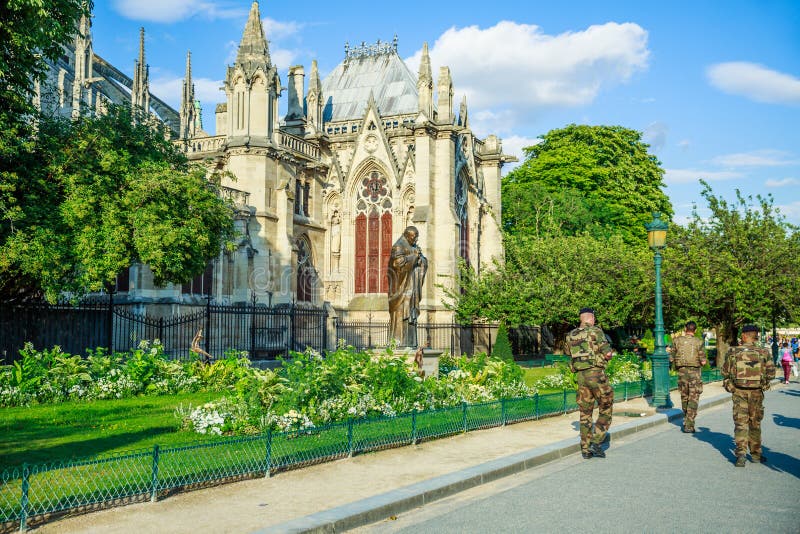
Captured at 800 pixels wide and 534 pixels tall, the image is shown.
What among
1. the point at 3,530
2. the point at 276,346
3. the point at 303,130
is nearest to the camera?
the point at 3,530

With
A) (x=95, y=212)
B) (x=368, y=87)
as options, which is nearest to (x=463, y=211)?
(x=368, y=87)

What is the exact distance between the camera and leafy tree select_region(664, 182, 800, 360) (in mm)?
27906

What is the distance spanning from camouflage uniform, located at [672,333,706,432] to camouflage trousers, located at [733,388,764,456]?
303 centimetres

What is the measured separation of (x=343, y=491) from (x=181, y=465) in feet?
5.37

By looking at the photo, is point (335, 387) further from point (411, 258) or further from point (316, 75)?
point (316, 75)

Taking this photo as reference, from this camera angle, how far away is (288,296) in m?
31.2

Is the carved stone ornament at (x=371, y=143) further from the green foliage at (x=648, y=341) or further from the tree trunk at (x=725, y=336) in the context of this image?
the green foliage at (x=648, y=341)

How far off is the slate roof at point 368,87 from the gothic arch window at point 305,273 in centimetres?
880

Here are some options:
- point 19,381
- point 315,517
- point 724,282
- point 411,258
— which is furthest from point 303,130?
point 315,517

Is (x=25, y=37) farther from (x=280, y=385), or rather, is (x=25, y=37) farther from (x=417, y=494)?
(x=417, y=494)

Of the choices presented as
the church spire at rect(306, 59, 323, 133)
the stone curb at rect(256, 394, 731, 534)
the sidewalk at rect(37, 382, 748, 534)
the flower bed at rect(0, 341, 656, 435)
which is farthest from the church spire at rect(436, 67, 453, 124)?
the stone curb at rect(256, 394, 731, 534)

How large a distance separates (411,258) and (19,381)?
310 inches

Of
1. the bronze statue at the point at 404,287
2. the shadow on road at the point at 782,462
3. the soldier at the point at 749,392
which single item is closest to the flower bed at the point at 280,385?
the bronze statue at the point at 404,287

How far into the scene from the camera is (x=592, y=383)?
33.6 ft
